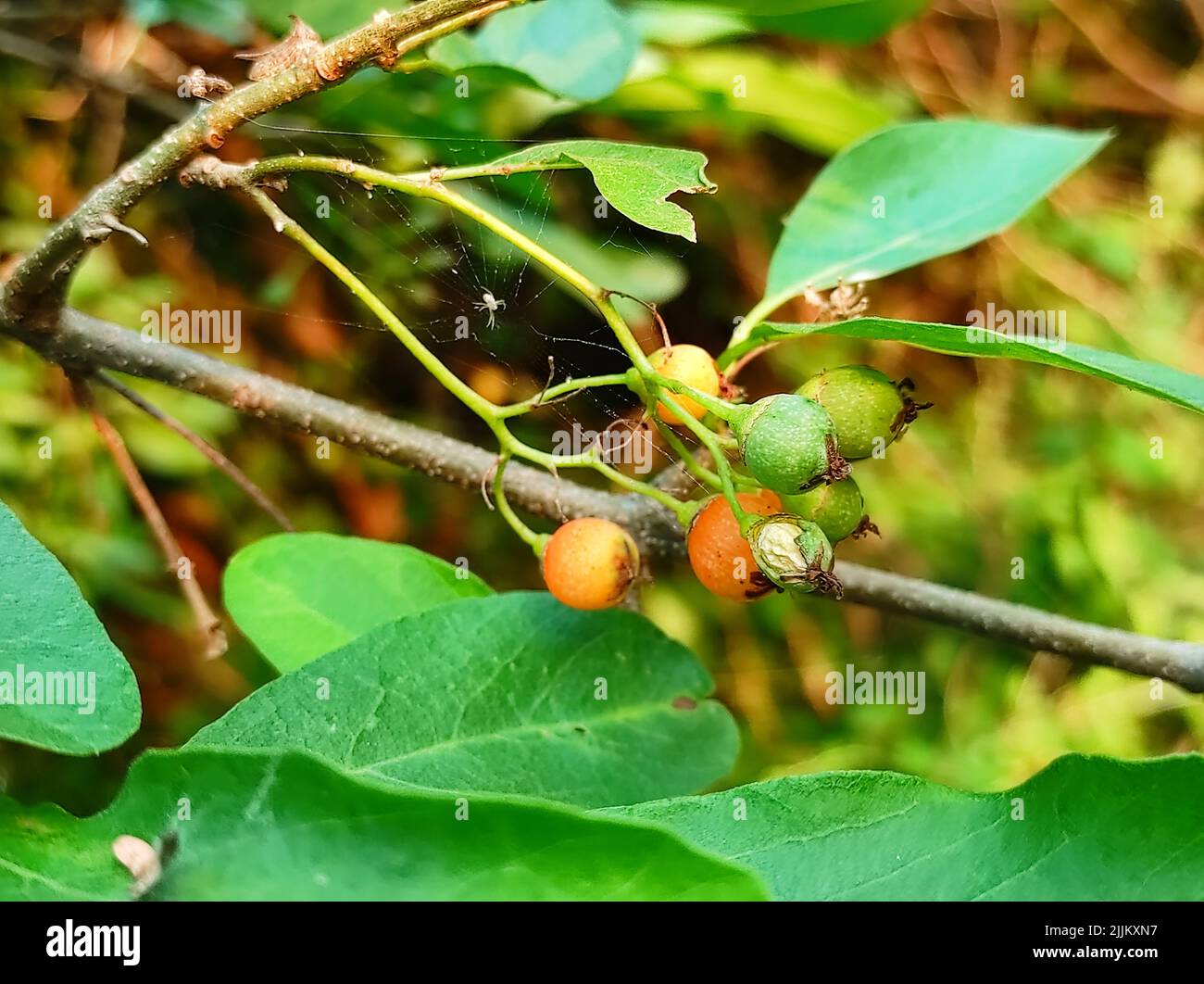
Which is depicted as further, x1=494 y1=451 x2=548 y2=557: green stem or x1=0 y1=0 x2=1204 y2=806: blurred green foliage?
x1=0 y1=0 x2=1204 y2=806: blurred green foliage

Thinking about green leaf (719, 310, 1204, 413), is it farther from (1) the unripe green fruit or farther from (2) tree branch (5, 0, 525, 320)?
(2) tree branch (5, 0, 525, 320)

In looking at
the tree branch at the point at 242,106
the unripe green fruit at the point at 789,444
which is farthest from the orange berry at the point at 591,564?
the tree branch at the point at 242,106

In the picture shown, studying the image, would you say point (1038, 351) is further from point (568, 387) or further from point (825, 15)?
point (825, 15)

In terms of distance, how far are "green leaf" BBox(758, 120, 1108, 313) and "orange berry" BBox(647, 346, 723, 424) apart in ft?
1.47

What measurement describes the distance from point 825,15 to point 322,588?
1.29 metres

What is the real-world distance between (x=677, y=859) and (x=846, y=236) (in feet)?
3.38

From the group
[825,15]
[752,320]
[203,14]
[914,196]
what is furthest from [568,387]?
[203,14]

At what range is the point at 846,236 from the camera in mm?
1433

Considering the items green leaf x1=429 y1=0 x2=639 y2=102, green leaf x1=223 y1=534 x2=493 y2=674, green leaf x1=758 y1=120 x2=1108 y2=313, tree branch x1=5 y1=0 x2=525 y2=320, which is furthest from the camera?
green leaf x1=429 y1=0 x2=639 y2=102

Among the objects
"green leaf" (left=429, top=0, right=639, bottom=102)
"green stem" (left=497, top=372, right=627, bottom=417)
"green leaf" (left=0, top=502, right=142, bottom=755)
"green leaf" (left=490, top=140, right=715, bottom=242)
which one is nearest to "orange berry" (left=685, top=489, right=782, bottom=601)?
"green stem" (left=497, top=372, right=627, bottom=417)

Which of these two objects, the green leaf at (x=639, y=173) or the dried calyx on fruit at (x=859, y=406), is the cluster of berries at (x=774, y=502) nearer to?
the dried calyx on fruit at (x=859, y=406)

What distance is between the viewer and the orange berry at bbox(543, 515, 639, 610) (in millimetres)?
1013
